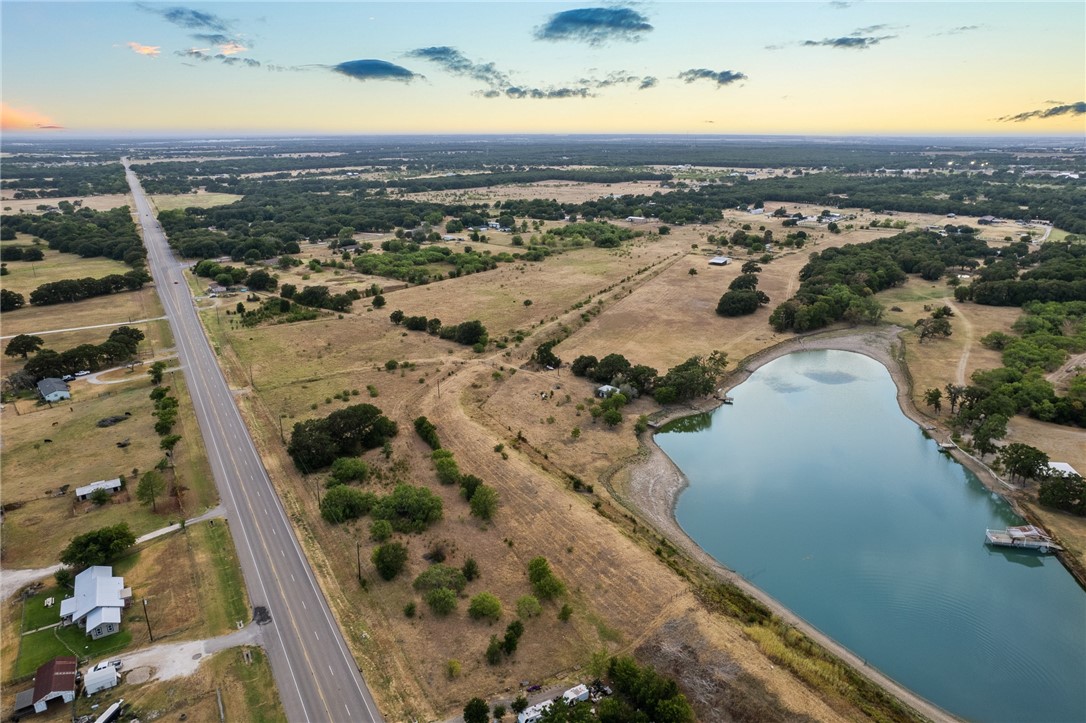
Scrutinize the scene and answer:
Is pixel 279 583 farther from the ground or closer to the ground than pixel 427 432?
closer to the ground

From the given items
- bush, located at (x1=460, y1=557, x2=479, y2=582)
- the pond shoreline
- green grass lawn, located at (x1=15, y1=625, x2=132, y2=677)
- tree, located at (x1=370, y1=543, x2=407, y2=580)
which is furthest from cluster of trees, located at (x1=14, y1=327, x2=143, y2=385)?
the pond shoreline

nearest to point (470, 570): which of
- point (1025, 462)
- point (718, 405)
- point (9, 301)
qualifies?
point (718, 405)

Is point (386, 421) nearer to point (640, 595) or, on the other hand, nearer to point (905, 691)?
point (640, 595)

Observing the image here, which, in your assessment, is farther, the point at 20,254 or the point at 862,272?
the point at 20,254

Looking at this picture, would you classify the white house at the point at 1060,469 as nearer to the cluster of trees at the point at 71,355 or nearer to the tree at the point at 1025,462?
the tree at the point at 1025,462

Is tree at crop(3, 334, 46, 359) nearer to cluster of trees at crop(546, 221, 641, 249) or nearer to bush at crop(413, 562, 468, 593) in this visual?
bush at crop(413, 562, 468, 593)

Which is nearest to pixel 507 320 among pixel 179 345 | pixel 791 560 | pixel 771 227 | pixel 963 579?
pixel 179 345

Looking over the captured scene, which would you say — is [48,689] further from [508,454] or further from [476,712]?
[508,454]
